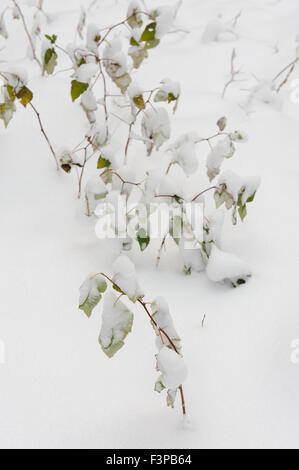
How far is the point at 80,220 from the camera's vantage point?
4.04 feet

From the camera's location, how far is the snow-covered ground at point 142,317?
2.56 feet

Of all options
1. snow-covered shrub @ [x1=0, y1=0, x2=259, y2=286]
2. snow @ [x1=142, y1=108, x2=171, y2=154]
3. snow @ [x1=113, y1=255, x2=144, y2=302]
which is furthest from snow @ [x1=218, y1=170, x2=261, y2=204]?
snow @ [x1=113, y1=255, x2=144, y2=302]

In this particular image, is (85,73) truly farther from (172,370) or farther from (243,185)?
(172,370)

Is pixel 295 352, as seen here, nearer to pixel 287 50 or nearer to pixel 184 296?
pixel 184 296

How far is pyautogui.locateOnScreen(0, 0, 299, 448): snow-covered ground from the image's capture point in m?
0.78

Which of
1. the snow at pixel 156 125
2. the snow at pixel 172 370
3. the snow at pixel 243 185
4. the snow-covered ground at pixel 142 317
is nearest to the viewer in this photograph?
the snow at pixel 172 370

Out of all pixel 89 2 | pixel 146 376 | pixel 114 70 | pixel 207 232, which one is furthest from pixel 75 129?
pixel 89 2

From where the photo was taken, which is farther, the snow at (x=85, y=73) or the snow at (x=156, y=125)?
the snow at (x=156, y=125)

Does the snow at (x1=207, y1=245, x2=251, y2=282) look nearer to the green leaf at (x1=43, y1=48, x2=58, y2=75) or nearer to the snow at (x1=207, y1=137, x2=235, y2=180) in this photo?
the snow at (x1=207, y1=137, x2=235, y2=180)

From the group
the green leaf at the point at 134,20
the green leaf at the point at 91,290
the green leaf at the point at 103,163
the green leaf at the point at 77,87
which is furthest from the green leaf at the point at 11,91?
the green leaf at the point at 91,290

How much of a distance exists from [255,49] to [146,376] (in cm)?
179

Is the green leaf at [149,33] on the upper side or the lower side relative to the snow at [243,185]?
upper

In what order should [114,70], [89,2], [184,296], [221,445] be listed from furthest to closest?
1. [89,2]
2. [114,70]
3. [184,296]
4. [221,445]

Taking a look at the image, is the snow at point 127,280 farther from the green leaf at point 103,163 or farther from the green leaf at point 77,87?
the green leaf at point 77,87
